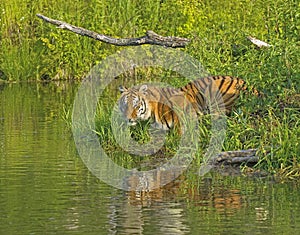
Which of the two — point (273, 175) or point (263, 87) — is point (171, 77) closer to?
point (263, 87)

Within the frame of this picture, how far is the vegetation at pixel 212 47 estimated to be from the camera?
37.6 feet

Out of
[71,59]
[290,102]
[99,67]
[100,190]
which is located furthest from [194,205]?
[71,59]

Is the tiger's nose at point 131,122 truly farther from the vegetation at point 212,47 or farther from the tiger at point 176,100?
the vegetation at point 212,47

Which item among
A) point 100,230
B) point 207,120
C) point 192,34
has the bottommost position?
point 100,230

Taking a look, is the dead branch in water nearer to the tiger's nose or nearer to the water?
the water

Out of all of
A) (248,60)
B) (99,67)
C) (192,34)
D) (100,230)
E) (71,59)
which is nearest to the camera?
(100,230)

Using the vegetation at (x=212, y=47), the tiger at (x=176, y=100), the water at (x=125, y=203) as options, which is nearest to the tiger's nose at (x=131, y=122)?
the tiger at (x=176, y=100)

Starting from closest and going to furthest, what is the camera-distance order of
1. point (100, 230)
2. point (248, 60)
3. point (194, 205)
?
point (100, 230), point (194, 205), point (248, 60)

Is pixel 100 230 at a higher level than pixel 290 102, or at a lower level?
lower

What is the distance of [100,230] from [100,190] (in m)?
1.85

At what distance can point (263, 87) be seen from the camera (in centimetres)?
1204

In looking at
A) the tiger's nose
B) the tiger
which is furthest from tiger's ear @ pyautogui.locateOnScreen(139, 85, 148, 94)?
the tiger's nose

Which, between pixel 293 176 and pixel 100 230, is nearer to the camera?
pixel 100 230

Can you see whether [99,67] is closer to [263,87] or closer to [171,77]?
[171,77]
